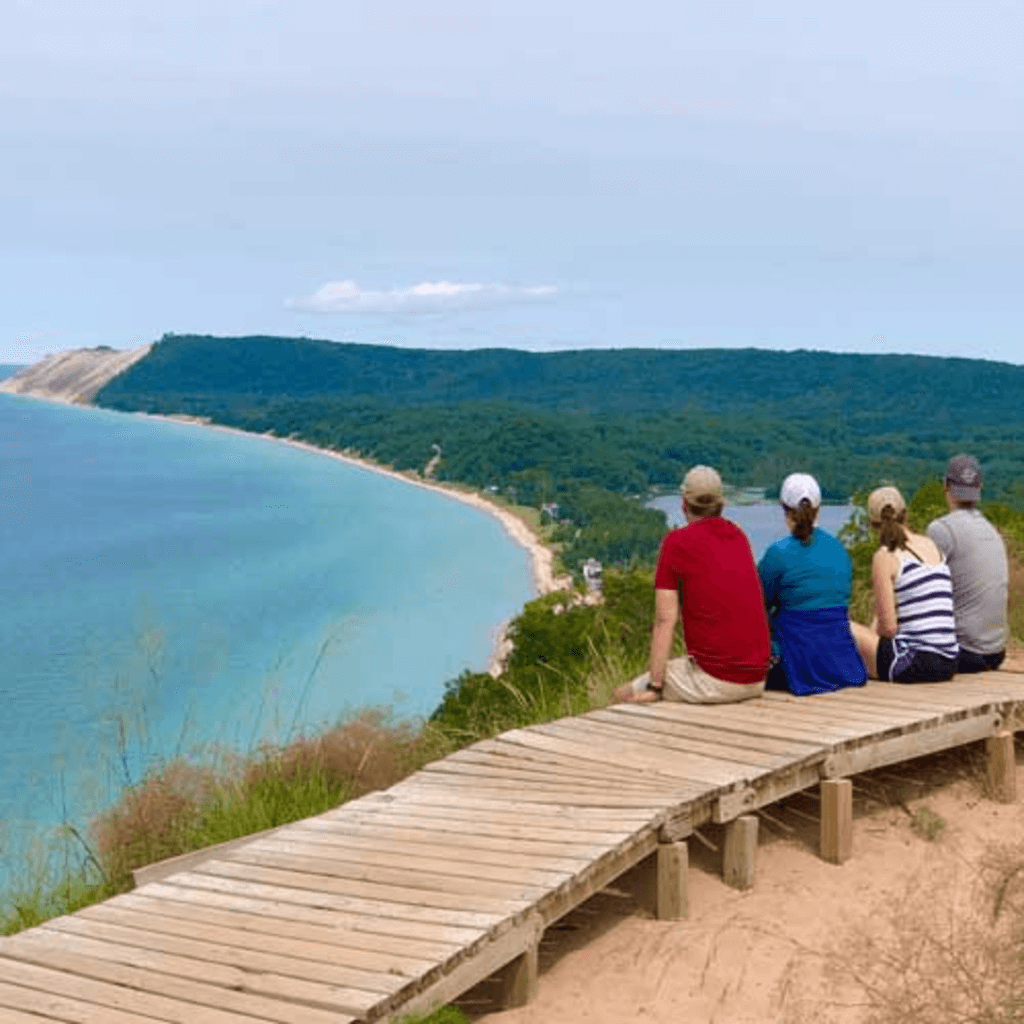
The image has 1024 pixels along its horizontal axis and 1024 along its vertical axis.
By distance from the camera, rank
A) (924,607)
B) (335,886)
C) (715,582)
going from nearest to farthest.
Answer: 1. (335,886)
2. (715,582)
3. (924,607)

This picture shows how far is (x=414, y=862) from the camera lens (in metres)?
5.50

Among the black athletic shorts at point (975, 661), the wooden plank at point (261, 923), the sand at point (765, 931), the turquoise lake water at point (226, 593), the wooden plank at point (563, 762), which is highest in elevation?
the black athletic shorts at point (975, 661)

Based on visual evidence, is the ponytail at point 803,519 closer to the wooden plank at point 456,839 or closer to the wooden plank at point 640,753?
the wooden plank at point 640,753

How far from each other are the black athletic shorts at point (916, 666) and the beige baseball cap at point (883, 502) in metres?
0.75

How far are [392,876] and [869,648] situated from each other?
3.82m

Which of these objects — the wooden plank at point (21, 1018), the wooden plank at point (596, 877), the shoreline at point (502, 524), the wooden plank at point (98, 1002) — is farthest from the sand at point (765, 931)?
the shoreline at point (502, 524)

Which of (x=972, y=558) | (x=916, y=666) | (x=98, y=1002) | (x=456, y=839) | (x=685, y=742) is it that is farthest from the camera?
(x=972, y=558)

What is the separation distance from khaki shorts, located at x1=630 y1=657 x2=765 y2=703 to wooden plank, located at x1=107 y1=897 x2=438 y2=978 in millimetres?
3039

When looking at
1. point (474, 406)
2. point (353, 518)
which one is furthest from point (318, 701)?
point (474, 406)

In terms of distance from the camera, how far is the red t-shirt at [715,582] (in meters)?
7.09

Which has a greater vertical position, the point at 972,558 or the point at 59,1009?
the point at 972,558

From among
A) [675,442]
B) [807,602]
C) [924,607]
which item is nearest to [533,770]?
[807,602]

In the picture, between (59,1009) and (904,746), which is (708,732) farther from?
(59,1009)

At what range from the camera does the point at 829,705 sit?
7.41m
